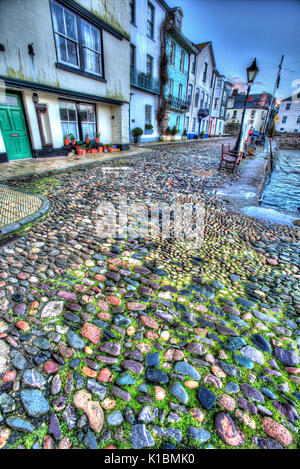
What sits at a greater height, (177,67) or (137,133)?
(177,67)

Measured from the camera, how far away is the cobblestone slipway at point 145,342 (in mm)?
1265

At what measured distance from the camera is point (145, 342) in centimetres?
180

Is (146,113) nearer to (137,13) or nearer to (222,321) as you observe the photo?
(137,13)

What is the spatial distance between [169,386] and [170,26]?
2482 centimetres

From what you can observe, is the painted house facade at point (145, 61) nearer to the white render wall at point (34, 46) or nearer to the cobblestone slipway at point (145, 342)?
the white render wall at point (34, 46)

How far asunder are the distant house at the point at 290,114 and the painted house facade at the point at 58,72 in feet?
182

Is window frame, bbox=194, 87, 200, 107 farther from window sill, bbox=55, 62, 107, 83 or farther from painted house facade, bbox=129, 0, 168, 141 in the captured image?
window sill, bbox=55, 62, 107, 83

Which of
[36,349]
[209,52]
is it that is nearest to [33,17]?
[36,349]

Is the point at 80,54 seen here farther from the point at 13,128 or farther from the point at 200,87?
the point at 200,87

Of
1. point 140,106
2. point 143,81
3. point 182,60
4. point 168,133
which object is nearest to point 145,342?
point 140,106

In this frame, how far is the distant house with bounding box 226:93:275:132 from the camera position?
5159 cm

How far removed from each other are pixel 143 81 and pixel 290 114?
51.1m

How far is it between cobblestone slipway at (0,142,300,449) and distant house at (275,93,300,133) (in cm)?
6357

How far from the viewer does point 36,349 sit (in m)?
1.65
